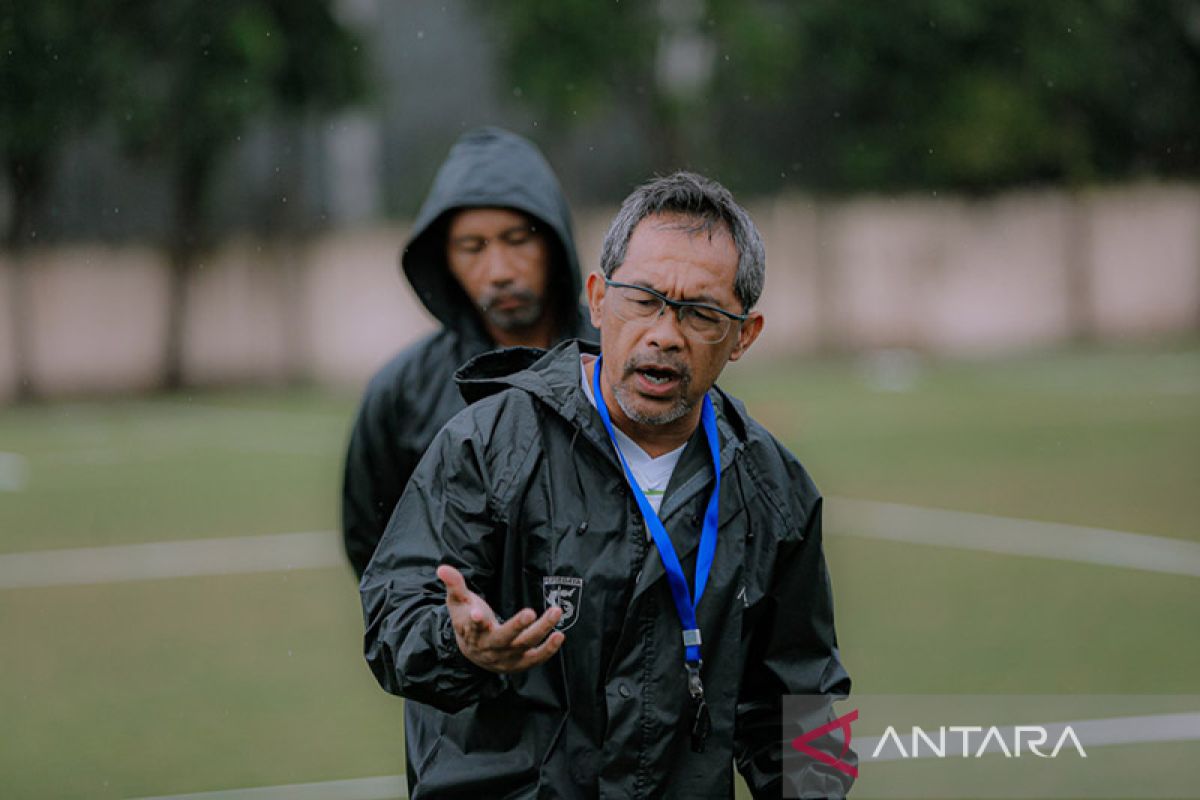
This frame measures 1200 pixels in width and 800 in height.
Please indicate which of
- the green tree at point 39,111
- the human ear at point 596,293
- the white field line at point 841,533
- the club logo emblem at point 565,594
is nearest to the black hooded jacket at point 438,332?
the human ear at point 596,293

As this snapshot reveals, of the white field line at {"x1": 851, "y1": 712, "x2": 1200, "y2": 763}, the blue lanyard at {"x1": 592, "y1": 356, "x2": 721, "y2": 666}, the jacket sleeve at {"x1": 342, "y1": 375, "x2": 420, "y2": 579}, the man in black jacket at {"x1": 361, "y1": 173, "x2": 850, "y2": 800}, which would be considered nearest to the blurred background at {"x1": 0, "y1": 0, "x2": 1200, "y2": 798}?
the white field line at {"x1": 851, "y1": 712, "x2": 1200, "y2": 763}

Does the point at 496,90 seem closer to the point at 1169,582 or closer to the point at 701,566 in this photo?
the point at 1169,582

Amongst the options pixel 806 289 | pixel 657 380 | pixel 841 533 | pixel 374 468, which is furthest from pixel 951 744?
pixel 806 289

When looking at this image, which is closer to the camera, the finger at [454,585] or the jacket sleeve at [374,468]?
the finger at [454,585]

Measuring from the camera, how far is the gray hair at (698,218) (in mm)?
3457

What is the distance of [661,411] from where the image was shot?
11.0ft

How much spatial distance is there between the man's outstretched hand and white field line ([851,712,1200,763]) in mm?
4264

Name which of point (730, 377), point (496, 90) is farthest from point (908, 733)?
point (496, 90)

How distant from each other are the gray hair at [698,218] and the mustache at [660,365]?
21 cm

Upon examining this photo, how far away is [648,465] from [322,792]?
3842 mm

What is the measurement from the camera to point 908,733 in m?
7.43

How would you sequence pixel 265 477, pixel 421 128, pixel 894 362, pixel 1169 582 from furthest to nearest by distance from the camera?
1. pixel 421 128
2. pixel 894 362
3. pixel 265 477
4. pixel 1169 582

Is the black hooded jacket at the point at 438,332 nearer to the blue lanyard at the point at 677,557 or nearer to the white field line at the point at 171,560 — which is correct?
the blue lanyard at the point at 677,557

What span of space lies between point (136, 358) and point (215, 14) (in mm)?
5352
